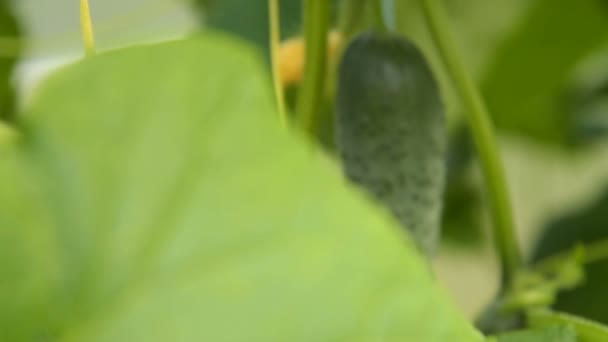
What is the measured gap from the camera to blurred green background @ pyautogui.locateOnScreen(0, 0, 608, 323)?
23.2 inches

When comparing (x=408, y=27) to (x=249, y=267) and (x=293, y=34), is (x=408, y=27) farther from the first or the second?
(x=249, y=267)

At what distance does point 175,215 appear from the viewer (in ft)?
0.59

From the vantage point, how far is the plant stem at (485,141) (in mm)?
416

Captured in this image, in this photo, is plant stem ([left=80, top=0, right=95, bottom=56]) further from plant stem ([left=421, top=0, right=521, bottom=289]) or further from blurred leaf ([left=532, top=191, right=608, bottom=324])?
blurred leaf ([left=532, top=191, right=608, bottom=324])

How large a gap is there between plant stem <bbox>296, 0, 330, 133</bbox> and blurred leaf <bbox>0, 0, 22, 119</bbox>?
22cm

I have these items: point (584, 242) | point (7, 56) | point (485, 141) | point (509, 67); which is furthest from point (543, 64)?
point (7, 56)

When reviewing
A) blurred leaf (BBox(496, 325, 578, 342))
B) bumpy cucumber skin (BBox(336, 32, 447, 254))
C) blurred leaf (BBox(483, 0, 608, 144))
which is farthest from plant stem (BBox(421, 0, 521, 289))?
blurred leaf (BBox(483, 0, 608, 144))

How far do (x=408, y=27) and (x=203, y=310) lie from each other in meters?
0.50

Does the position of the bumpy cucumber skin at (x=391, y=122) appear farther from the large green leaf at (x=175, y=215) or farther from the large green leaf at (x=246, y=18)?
the large green leaf at (x=175, y=215)

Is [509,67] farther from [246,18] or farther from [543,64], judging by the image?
[246,18]

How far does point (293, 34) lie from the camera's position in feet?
1.79

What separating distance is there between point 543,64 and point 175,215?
622 millimetres

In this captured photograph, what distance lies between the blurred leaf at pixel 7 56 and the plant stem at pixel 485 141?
0.28m

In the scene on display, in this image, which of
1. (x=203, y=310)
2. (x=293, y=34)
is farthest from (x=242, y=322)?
(x=293, y=34)
